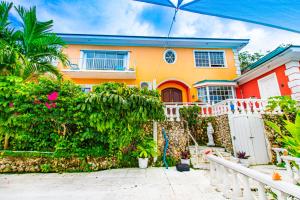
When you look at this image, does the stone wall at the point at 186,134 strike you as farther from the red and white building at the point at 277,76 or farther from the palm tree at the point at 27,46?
the palm tree at the point at 27,46

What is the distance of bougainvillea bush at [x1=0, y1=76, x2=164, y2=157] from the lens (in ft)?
15.6

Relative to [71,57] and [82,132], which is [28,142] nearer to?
[82,132]

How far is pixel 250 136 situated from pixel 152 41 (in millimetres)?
8573

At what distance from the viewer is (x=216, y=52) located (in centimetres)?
1164

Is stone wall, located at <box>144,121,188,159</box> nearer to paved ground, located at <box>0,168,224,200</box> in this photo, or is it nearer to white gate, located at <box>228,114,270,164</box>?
paved ground, located at <box>0,168,224,200</box>

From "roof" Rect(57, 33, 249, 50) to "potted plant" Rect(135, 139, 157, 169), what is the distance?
7906mm

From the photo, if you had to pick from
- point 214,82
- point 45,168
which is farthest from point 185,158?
point 214,82

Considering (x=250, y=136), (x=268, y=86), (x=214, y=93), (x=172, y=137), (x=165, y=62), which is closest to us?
(x=172, y=137)

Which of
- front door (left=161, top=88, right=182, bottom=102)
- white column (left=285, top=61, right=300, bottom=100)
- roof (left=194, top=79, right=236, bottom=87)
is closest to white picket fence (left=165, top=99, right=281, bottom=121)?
white column (left=285, top=61, right=300, bottom=100)

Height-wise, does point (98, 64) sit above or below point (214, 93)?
above

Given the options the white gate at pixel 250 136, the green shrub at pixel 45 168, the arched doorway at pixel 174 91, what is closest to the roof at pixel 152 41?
the arched doorway at pixel 174 91

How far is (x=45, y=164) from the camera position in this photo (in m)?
4.62

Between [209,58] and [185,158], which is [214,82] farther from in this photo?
[185,158]

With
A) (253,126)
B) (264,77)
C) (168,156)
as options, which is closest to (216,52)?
(264,77)
